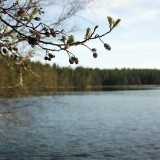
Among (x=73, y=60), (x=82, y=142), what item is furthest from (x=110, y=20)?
(x=82, y=142)

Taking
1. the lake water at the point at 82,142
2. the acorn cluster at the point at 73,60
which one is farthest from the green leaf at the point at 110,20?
the lake water at the point at 82,142

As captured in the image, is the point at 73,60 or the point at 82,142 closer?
the point at 73,60

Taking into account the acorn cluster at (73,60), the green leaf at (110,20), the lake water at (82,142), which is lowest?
the lake water at (82,142)

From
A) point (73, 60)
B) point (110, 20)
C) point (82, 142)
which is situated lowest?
point (82, 142)

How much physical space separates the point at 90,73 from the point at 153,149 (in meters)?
135

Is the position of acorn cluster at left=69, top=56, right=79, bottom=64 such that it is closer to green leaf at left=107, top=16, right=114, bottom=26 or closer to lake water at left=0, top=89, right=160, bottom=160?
green leaf at left=107, top=16, right=114, bottom=26

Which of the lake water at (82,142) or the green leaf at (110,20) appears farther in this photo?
the lake water at (82,142)

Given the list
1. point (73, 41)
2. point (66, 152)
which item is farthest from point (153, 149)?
point (73, 41)

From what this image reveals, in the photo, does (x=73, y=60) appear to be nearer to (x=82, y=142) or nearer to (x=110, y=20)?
(x=110, y=20)

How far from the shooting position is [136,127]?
2142 cm

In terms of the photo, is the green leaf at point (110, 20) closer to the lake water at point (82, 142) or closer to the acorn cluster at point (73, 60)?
the acorn cluster at point (73, 60)

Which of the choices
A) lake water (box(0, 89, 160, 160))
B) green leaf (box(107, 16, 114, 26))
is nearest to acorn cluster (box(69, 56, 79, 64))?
green leaf (box(107, 16, 114, 26))

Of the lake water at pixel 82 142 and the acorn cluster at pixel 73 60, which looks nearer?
the acorn cluster at pixel 73 60

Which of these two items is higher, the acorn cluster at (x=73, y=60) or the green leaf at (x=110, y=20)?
the green leaf at (x=110, y=20)
